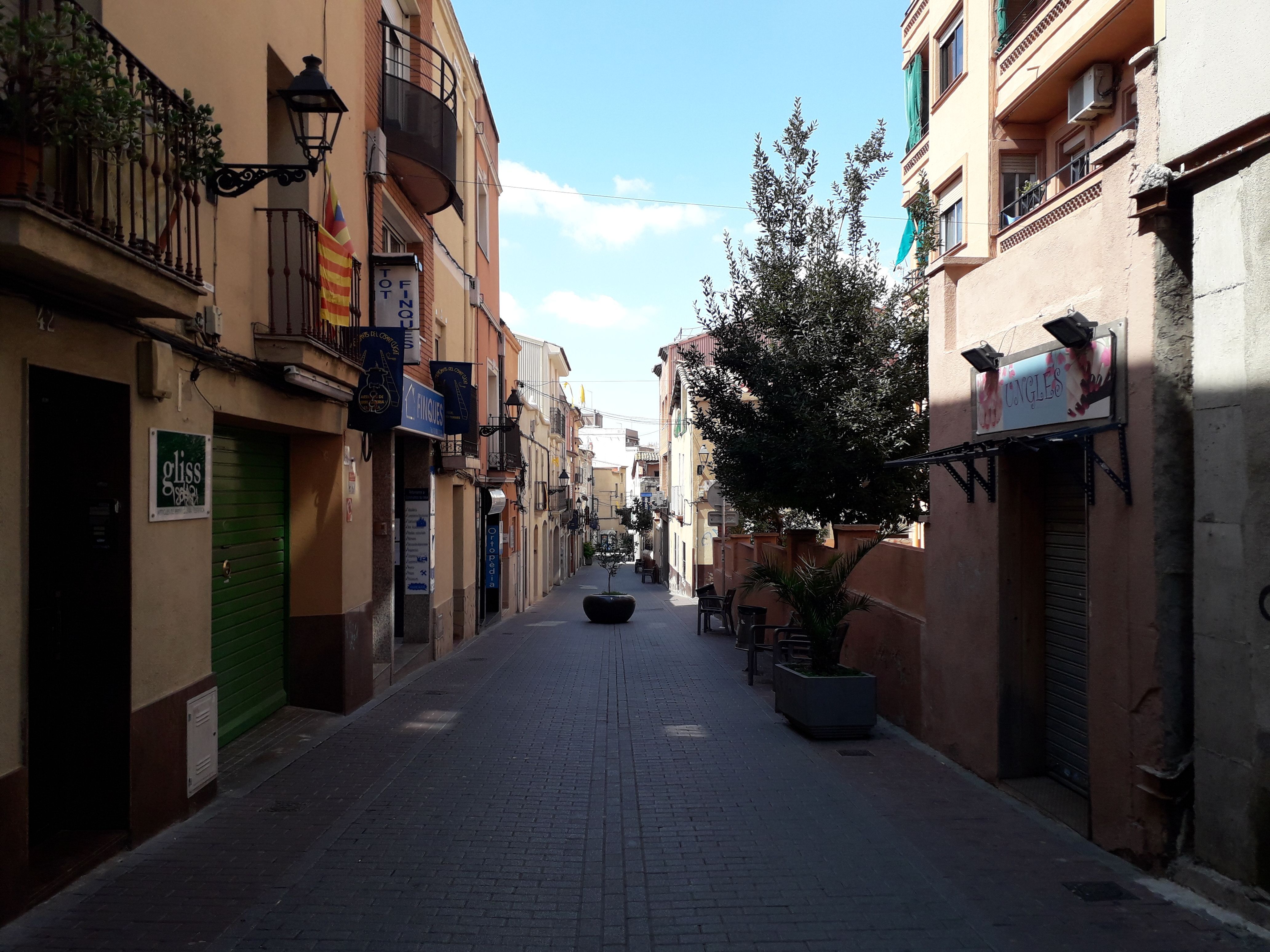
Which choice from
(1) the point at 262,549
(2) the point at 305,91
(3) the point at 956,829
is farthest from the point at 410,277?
(3) the point at 956,829

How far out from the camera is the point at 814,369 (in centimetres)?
1484

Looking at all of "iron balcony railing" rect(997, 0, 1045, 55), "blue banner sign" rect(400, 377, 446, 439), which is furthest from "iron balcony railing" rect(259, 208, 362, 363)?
"iron balcony railing" rect(997, 0, 1045, 55)

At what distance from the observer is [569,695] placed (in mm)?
11969

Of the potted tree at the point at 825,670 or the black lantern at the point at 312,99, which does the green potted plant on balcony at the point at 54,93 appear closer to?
the black lantern at the point at 312,99

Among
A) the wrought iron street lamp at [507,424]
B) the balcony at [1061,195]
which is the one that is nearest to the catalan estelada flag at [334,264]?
the balcony at [1061,195]

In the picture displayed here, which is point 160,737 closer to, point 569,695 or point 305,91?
point 305,91

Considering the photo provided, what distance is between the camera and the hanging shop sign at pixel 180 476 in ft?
20.4

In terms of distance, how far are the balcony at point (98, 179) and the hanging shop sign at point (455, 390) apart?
8.77 m

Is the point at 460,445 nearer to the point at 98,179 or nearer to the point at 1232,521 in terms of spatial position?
the point at 98,179

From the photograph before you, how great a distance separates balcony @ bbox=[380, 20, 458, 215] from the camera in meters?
12.3

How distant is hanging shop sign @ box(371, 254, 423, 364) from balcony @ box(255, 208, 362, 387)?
9.88 ft

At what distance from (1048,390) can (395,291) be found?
25.5 feet

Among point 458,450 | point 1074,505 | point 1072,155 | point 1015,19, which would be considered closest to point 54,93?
point 1074,505

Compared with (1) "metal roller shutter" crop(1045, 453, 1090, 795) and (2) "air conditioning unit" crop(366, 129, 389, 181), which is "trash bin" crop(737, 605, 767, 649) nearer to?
(1) "metal roller shutter" crop(1045, 453, 1090, 795)
